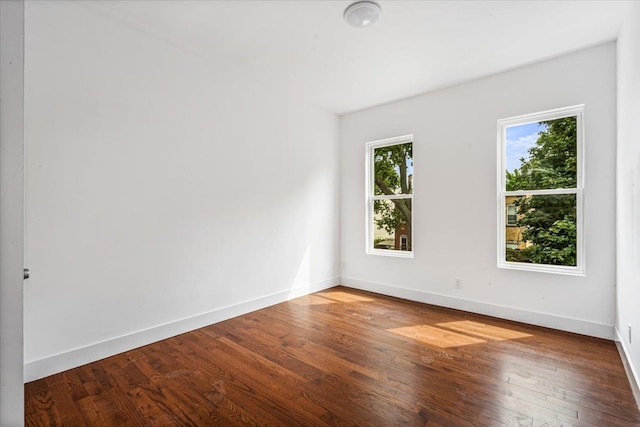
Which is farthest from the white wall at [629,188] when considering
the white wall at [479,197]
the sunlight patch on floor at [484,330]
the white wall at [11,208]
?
the white wall at [11,208]

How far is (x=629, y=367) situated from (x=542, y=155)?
1.99 metres

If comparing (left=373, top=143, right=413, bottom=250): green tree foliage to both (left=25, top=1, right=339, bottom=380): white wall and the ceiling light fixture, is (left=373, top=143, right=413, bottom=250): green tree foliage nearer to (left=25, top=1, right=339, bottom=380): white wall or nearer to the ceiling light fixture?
(left=25, top=1, right=339, bottom=380): white wall

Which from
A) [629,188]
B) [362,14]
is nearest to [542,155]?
[629,188]

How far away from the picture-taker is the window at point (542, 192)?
10.3 feet

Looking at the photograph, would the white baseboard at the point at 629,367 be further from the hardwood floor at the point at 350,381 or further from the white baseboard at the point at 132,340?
the white baseboard at the point at 132,340

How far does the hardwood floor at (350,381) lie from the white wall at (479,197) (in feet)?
1.26

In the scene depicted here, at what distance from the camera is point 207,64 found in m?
3.28

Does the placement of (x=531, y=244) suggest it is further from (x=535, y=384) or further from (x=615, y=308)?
(x=535, y=384)

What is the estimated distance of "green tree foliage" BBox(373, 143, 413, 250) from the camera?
14.5ft

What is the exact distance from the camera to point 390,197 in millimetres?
4562

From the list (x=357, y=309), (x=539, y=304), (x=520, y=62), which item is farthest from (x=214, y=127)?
(x=539, y=304)

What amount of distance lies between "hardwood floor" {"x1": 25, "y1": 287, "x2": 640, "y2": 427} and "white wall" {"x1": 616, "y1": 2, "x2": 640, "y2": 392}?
342 mm

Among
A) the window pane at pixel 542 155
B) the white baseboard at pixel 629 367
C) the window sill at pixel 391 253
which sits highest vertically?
the window pane at pixel 542 155

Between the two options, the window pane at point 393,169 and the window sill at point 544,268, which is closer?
the window sill at point 544,268
